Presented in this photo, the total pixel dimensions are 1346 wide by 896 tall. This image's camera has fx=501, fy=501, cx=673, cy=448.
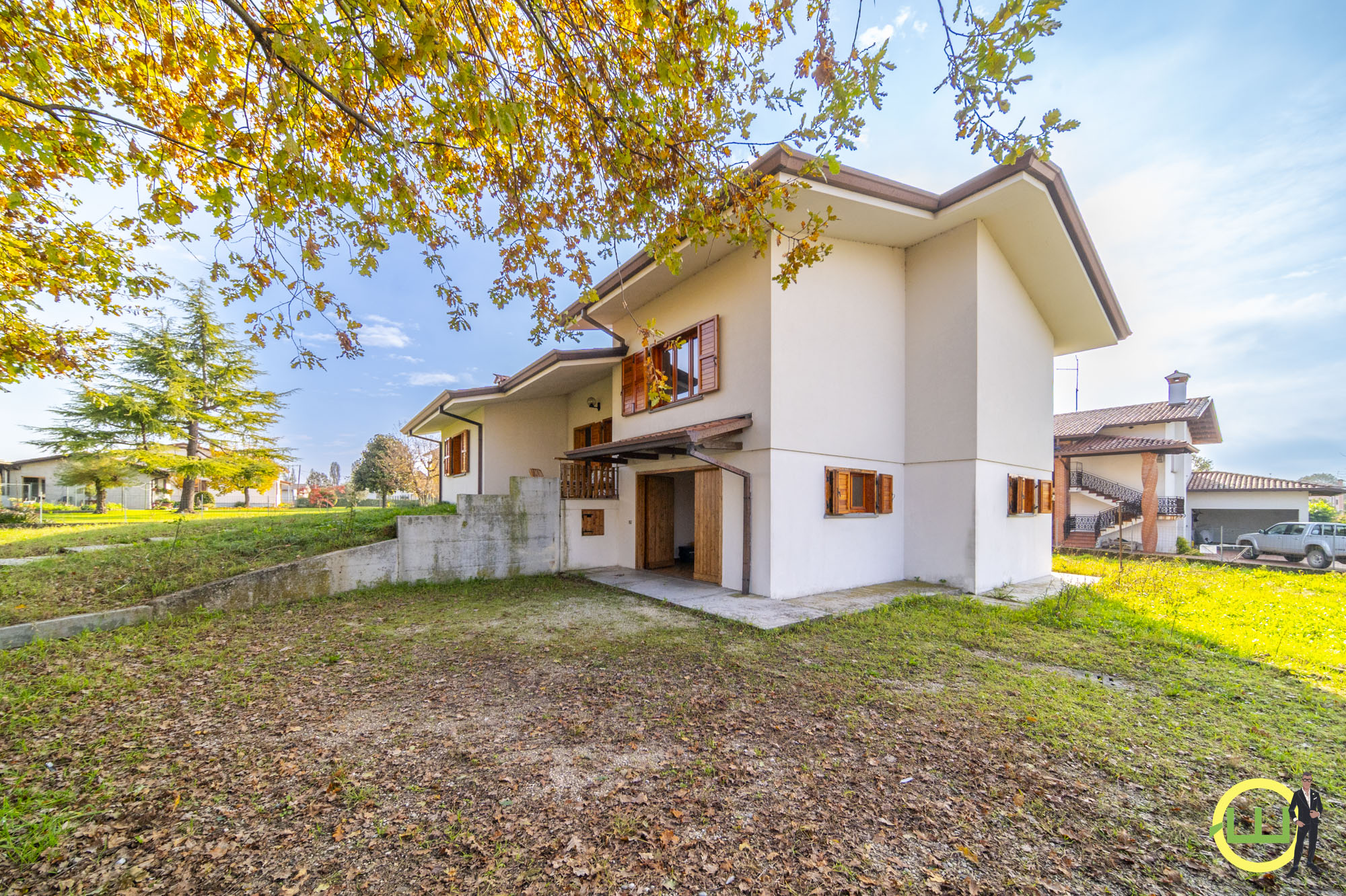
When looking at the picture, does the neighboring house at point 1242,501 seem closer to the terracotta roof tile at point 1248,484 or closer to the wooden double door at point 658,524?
the terracotta roof tile at point 1248,484

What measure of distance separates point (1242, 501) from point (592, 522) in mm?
26693

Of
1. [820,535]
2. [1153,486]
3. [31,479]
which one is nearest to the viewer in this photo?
[820,535]

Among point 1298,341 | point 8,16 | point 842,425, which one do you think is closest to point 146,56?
point 8,16

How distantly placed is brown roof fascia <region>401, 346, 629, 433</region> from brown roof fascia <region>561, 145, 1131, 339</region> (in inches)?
43.0

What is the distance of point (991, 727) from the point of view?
3.72m

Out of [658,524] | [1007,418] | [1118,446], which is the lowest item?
[658,524]

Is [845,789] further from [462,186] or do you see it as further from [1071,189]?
[1071,189]

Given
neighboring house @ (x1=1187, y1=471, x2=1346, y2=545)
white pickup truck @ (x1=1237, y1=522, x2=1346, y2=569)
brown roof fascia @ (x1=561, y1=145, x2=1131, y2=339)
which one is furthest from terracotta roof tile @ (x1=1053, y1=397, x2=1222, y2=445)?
brown roof fascia @ (x1=561, y1=145, x2=1131, y2=339)

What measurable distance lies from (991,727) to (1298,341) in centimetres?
2854

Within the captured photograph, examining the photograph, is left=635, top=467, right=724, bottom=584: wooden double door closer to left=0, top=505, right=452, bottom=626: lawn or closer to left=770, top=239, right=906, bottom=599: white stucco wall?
left=770, top=239, right=906, bottom=599: white stucco wall

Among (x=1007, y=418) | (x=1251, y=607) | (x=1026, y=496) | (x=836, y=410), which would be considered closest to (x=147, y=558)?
(x=836, y=410)

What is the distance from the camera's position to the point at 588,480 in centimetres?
1128

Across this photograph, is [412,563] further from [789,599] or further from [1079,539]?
[1079,539]

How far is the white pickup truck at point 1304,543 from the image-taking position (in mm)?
14258
